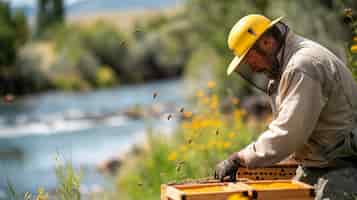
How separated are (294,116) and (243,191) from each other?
20.1 inches

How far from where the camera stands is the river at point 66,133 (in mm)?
17656

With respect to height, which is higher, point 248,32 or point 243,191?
point 248,32

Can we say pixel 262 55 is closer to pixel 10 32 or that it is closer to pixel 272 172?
pixel 272 172

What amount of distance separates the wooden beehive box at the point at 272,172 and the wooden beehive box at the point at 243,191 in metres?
0.59

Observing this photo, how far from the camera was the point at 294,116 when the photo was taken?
3908 mm

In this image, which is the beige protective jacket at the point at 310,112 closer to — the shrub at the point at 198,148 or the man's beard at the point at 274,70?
the man's beard at the point at 274,70

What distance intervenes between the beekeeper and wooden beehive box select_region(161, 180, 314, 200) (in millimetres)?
147

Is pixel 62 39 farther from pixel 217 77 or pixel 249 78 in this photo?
pixel 249 78

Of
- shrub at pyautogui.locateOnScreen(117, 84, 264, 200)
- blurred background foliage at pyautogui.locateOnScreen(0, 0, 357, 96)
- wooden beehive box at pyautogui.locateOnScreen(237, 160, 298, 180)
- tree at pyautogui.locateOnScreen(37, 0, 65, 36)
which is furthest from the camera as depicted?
tree at pyautogui.locateOnScreen(37, 0, 65, 36)

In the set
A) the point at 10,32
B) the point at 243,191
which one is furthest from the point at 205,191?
the point at 10,32

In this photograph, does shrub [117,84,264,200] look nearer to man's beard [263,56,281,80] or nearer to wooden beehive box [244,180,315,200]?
man's beard [263,56,281,80]

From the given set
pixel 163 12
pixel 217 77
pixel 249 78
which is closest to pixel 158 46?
pixel 163 12

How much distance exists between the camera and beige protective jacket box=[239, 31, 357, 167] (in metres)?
3.92

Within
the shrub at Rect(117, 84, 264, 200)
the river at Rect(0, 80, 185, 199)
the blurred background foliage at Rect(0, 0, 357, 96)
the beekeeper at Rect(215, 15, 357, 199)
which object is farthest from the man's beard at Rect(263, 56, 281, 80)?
the river at Rect(0, 80, 185, 199)
